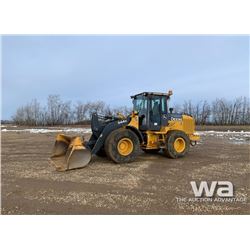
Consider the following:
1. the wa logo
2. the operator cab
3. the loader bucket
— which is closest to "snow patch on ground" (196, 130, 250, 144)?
the operator cab

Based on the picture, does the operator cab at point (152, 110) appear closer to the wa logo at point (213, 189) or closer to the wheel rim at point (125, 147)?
the wheel rim at point (125, 147)

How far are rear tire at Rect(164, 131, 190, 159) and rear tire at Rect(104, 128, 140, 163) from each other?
4.70 ft

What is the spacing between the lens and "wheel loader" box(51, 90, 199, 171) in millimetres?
8258

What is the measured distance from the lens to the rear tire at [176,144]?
9.90 metres

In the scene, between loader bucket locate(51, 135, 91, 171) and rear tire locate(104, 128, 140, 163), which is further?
rear tire locate(104, 128, 140, 163)

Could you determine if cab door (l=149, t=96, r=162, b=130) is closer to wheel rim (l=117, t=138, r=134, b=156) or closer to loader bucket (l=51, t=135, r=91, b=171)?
wheel rim (l=117, t=138, r=134, b=156)

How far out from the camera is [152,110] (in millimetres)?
9867

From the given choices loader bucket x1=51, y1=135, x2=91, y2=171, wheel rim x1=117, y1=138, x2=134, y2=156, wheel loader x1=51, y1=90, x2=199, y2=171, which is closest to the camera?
loader bucket x1=51, y1=135, x2=91, y2=171

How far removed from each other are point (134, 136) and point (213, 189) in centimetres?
338

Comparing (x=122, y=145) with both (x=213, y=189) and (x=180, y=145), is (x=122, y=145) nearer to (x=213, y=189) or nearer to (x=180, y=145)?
(x=180, y=145)

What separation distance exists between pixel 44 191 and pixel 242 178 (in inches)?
197

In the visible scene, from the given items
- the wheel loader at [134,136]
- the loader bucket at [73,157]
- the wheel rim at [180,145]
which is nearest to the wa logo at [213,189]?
the wheel loader at [134,136]

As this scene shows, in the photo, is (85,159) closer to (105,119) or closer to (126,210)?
(105,119)

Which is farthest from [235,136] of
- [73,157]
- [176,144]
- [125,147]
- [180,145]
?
[73,157]
